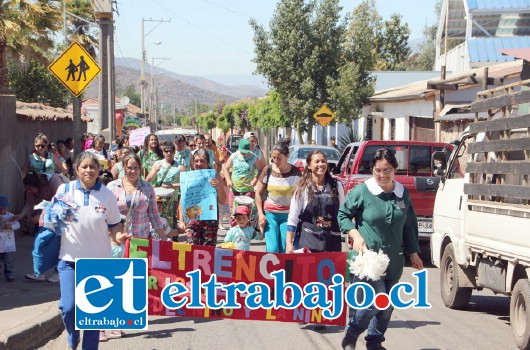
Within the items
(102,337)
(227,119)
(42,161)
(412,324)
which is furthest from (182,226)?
(227,119)

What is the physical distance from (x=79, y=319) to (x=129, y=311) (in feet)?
1.64

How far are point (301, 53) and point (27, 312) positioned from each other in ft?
102

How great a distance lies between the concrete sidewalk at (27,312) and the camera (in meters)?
8.38

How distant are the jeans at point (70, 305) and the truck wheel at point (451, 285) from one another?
4816 millimetres

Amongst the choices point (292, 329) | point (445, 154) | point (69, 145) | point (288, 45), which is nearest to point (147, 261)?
point (292, 329)

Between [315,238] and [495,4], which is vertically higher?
[495,4]

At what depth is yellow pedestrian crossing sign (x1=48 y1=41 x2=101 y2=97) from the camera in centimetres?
1477

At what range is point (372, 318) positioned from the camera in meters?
7.49

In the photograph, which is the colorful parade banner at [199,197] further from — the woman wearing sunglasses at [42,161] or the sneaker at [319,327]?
the woman wearing sunglasses at [42,161]

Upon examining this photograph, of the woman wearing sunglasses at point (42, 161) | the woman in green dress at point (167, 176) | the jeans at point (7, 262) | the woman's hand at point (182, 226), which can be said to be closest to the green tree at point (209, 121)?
the woman wearing sunglasses at point (42, 161)

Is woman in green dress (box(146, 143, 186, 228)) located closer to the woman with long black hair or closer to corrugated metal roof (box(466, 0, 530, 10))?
the woman with long black hair

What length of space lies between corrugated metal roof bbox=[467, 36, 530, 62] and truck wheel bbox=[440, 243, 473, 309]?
977 inches

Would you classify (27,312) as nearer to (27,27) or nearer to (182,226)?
(182,226)

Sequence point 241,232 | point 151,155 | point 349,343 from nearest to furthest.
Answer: point 349,343 → point 241,232 → point 151,155
